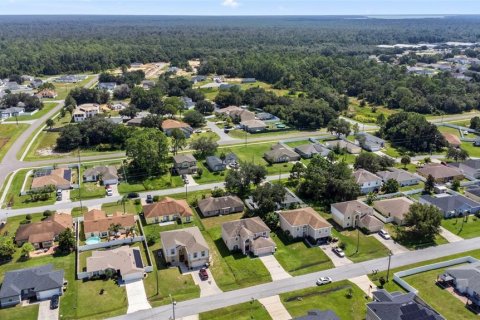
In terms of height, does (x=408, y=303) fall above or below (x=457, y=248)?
above

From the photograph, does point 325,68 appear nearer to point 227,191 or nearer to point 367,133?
point 367,133

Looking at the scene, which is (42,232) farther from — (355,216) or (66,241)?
(355,216)

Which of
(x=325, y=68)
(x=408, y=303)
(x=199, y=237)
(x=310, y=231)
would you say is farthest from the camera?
(x=325, y=68)

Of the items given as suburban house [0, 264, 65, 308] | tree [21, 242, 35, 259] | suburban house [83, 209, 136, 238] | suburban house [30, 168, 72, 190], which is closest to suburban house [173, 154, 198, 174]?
suburban house [30, 168, 72, 190]

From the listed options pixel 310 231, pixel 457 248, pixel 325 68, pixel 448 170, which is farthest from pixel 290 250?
pixel 325 68

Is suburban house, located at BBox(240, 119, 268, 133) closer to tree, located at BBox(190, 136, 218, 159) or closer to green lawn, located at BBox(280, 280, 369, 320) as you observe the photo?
tree, located at BBox(190, 136, 218, 159)

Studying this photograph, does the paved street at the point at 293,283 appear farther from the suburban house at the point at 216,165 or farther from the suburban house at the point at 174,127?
the suburban house at the point at 174,127
